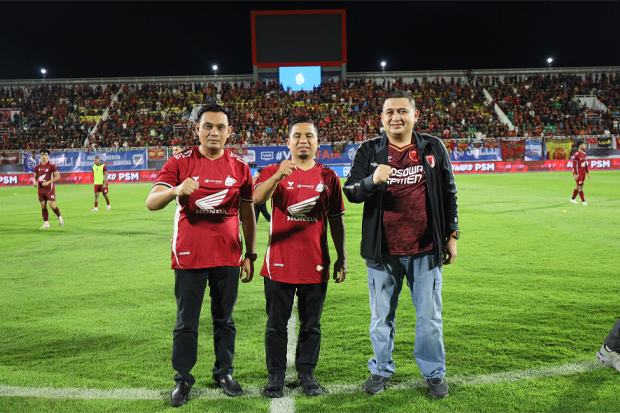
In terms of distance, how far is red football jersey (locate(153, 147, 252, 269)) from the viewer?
348 cm

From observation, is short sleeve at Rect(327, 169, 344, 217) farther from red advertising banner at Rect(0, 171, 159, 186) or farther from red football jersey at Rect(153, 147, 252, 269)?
red advertising banner at Rect(0, 171, 159, 186)

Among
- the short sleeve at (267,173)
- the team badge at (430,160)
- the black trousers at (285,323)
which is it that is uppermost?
the team badge at (430,160)

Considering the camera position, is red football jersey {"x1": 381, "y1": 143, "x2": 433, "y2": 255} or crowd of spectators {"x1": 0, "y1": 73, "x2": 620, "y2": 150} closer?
red football jersey {"x1": 381, "y1": 143, "x2": 433, "y2": 255}

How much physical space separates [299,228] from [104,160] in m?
30.3

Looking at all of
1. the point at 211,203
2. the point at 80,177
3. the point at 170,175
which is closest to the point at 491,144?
the point at 80,177

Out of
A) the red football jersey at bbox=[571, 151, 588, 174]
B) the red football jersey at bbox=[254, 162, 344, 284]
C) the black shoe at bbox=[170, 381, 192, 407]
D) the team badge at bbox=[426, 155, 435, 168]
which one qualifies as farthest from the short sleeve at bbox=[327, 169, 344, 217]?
the red football jersey at bbox=[571, 151, 588, 174]

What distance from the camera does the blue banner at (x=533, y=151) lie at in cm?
3114

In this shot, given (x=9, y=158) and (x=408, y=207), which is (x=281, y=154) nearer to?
(x=9, y=158)

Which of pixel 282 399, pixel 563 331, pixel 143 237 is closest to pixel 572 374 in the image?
pixel 563 331

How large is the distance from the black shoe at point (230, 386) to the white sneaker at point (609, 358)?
3.08 meters

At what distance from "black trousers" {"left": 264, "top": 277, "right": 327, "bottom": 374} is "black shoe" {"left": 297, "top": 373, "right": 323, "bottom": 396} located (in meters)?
0.04

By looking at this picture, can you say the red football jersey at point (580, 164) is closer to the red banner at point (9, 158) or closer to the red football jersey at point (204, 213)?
the red football jersey at point (204, 213)

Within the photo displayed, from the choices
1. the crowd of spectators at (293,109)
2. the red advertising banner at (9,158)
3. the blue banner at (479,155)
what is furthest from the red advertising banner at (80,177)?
the blue banner at (479,155)

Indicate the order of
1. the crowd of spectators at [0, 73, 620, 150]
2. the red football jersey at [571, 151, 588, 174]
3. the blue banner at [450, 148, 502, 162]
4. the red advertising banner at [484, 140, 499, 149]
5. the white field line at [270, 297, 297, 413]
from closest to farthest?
the white field line at [270, 297, 297, 413]
the red football jersey at [571, 151, 588, 174]
the red advertising banner at [484, 140, 499, 149]
the blue banner at [450, 148, 502, 162]
the crowd of spectators at [0, 73, 620, 150]
